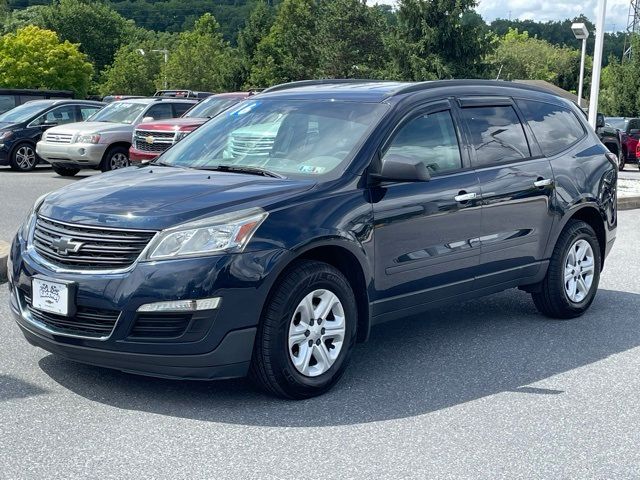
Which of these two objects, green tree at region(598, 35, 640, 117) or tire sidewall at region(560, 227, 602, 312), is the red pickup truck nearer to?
tire sidewall at region(560, 227, 602, 312)

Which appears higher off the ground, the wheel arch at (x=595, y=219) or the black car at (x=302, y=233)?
the black car at (x=302, y=233)

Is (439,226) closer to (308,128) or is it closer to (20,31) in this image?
(308,128)

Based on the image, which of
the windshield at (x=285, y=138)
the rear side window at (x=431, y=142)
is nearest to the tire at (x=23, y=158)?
the windshield at (x=285, y=138)

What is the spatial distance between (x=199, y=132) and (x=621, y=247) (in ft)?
21.6

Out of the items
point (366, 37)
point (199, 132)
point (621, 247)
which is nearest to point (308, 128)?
point (199, 132)

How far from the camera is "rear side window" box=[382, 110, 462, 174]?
6.15 metres

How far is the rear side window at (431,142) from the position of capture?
242 inches

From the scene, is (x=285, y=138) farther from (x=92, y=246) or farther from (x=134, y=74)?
(x=134, y=74)

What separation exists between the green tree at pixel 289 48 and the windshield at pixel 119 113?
47346 millimetres

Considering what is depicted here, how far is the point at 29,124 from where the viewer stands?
71.4 feet

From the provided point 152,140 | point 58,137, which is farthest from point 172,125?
point 58,137

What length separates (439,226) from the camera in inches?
244

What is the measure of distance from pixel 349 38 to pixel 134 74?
36.8 metres

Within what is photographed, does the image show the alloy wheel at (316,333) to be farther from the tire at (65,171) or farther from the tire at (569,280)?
the tire at (65,171)
